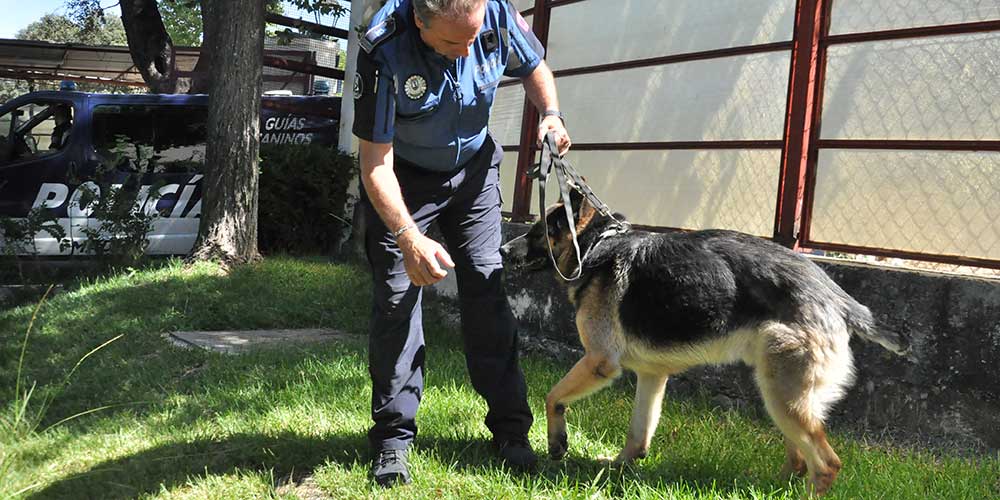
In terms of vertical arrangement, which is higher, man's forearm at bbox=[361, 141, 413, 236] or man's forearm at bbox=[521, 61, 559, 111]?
man's forearm at bbox=[521, 61, 559, 111]

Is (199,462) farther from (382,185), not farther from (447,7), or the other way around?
(447,7)

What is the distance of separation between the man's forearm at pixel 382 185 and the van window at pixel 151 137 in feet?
25.7

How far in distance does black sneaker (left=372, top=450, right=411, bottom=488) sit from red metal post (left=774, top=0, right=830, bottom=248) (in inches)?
105

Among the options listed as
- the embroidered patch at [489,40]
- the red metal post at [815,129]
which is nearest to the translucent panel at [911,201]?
the red metal post at [815,129]

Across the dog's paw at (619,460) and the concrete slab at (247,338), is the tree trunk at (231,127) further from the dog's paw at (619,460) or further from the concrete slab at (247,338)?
the dog's paw at (619,460)

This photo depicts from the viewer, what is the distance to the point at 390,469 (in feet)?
11.2

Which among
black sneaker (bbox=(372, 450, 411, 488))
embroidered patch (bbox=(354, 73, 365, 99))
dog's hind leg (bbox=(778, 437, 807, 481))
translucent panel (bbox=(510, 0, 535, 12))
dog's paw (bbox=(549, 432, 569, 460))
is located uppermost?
translucent panel (bbox=(510, 0, 535, 12))

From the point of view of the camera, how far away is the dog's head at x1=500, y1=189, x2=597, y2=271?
3830 millimetres

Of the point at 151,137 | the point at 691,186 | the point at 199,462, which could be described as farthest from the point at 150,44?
the point at 199,462

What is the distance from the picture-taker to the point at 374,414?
139 inches

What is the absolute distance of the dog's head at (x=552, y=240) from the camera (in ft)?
12.6

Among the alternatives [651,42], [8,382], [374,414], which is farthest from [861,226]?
[8,382]

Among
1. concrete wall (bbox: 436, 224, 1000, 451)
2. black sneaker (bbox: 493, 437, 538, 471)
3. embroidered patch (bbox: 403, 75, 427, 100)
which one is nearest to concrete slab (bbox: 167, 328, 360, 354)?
black sneaker (bbox: 493, 437, 538, 471)

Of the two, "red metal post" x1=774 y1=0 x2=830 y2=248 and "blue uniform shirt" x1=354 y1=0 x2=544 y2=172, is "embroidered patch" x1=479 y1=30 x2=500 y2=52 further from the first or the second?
"red metal post" x1=774 y1=0 x2=830 y2=248
